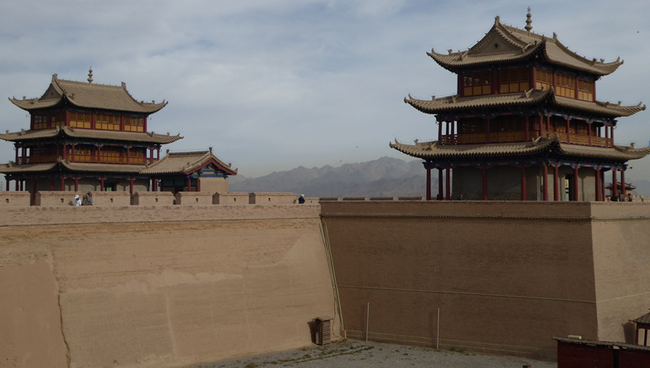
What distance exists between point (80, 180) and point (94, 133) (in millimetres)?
3684

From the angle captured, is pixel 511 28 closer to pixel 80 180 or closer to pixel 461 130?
pixel 461 130

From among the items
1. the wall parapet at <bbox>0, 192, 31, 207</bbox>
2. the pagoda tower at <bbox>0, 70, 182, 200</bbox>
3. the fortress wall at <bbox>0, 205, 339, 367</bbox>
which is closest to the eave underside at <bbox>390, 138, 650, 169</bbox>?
the fortress wall at <bbox>0, 205, 339, 367</bbox>

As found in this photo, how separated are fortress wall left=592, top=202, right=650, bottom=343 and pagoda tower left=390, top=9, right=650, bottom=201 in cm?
393

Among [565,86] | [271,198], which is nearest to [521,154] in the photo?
[565,86]

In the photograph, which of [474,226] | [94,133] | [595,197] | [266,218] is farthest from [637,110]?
[94,133]

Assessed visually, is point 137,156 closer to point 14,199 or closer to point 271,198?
point 271,198

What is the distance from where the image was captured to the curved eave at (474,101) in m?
31.4

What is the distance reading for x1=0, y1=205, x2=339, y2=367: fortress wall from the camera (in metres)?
22.2

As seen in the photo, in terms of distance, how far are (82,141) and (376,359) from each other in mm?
29631

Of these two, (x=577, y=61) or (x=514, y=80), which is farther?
(x=577, y=61)

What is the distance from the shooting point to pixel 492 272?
27.9 meters

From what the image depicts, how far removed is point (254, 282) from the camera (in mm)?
28109

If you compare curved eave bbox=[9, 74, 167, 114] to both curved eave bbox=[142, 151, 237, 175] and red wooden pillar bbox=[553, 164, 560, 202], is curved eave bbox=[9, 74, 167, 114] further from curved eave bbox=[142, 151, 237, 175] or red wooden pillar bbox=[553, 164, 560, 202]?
red wooden pillar bbox=[553, 164, 560, 202]

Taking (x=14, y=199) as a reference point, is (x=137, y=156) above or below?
above
